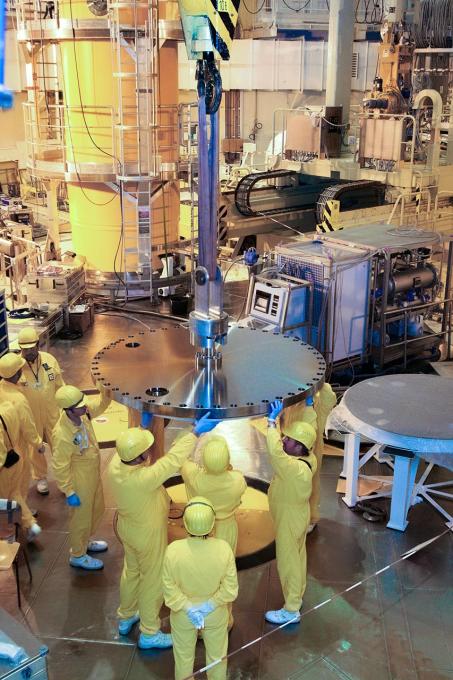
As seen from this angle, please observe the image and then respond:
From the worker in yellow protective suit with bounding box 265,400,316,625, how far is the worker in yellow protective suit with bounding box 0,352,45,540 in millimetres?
2112

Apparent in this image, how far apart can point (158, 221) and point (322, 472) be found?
684 cm

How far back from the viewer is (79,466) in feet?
17.4

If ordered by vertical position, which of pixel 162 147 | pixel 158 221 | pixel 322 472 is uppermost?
pixel 162 147

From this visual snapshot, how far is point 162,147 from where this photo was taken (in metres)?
12.4

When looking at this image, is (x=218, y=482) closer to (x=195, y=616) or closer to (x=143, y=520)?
(x=143, y=520)

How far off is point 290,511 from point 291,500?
4.0 inches

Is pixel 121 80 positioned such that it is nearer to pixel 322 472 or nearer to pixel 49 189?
pixel 49 189

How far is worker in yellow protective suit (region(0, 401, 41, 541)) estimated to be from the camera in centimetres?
559

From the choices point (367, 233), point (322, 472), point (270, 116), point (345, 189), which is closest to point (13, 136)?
point (270, 116)

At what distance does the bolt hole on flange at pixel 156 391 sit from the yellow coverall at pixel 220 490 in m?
0.54

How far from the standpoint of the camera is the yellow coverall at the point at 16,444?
5648mm

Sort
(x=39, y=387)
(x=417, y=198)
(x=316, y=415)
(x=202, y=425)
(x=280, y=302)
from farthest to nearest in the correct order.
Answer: (x=417, y=198), (x=280, y=302), (x=39, y=387), (x=316, y=415), (x=202, y=425)

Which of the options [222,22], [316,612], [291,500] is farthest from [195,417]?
[222,22]

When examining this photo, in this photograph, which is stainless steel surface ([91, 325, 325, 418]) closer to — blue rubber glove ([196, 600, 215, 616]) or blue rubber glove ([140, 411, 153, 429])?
blue rubber glove ([140, 411, 153, 429])
